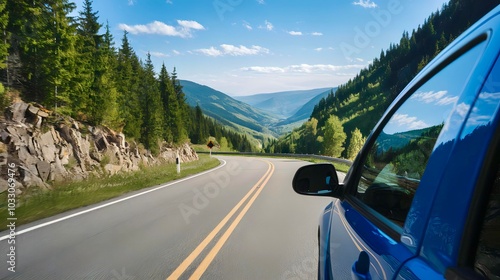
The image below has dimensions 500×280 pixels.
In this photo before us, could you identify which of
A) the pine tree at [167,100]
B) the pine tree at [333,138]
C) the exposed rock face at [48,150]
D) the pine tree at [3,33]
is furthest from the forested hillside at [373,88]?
the pine tree at [3,33]

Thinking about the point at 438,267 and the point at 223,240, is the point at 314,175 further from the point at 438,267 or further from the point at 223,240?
the point at 223,240

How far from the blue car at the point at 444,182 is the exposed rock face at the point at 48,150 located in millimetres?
12707

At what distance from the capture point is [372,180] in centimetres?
225

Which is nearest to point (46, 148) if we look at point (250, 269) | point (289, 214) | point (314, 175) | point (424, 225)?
point (289, 214)

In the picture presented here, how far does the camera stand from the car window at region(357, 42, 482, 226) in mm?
1360

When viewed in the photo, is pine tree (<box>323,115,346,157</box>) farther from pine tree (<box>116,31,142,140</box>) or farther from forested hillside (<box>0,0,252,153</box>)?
forested hillside (<box>0,0,252,153</box>)

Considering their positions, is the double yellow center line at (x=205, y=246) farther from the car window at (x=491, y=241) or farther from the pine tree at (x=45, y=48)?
the pine tree at (x=45, y=48)

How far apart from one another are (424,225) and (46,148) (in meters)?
19.5

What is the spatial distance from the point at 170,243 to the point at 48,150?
14860mm

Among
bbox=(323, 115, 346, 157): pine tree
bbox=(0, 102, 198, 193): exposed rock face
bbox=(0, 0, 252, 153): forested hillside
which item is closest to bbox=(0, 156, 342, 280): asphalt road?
bbox=(0, 102, 198, 193): exposed rock face

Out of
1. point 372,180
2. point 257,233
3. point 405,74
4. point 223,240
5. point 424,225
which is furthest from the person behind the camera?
point 405,74

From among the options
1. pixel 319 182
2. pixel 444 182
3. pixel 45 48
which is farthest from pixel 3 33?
pixel 444 182

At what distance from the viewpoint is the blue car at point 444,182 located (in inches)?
38.6

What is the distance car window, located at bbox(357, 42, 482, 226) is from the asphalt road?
2543 millimetres
